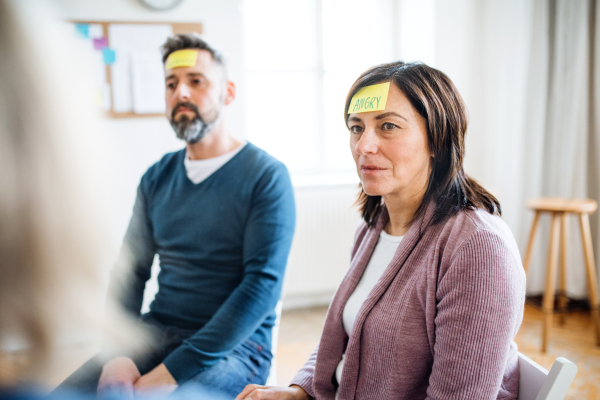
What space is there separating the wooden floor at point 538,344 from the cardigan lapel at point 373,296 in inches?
51.6

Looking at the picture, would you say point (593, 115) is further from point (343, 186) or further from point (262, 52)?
point (262, 52)

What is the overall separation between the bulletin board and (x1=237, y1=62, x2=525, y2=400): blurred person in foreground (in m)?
1.85

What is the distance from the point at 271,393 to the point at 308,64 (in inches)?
104

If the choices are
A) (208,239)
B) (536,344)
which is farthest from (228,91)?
(536,344)

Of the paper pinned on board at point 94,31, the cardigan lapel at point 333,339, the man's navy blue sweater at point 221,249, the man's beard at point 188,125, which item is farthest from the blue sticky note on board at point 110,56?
the cardigan lapel at point 333,339

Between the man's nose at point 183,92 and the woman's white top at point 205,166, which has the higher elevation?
the man's nose at point 183,92

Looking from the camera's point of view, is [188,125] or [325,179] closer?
[188,125]

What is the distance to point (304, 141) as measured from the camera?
3.22 metres

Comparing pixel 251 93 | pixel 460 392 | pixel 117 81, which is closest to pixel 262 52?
pixel 251 93

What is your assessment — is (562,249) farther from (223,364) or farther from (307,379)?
(223,364)

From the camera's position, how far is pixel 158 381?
103cm

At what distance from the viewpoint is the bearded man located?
Result: 3.79 feet

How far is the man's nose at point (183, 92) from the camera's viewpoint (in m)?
1.38

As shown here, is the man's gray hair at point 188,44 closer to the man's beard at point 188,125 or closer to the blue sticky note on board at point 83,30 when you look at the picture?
the man's beard at point 188,125
